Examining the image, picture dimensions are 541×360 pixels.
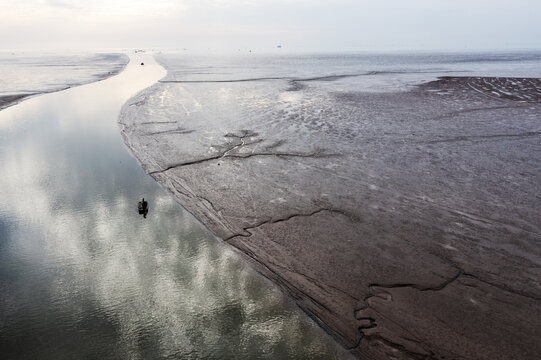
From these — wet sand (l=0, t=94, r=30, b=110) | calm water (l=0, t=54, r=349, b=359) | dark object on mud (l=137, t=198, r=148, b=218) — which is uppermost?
wet sand (l=0, t=94, r=30, b=110)

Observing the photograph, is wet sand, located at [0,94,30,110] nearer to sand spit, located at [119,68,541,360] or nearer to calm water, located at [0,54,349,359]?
sand spit, located at [119,68,541,360]

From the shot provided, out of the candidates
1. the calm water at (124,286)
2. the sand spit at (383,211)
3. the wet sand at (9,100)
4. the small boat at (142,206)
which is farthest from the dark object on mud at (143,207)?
the wet sand at (9,100)

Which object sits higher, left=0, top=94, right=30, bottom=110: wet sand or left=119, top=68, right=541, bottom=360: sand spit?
left=0, top=94, right=30, bottom=110: wet sand

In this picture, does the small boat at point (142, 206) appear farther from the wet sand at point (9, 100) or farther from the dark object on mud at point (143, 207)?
the wet sand at point (9, 100)

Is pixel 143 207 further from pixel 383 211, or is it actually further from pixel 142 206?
pixel 383 211

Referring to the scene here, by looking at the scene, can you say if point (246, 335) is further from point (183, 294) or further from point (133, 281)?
point (133, 281)

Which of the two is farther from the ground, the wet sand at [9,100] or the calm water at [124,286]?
the wet sand at [9,100]

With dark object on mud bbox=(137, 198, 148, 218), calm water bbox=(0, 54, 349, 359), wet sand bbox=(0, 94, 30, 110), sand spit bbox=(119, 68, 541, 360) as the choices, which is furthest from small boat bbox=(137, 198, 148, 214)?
wet sand bbox=(0, 94, 30, 110)
